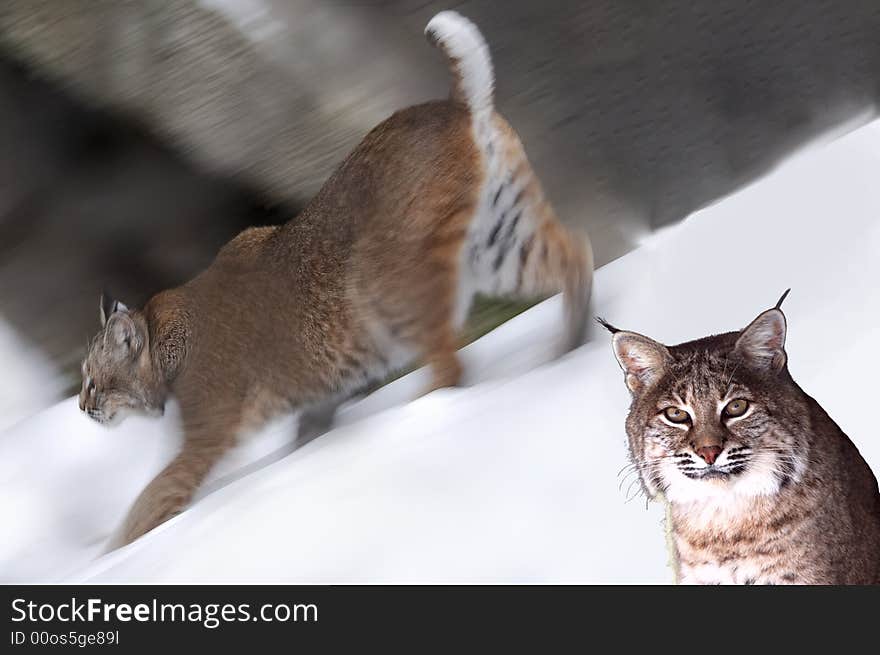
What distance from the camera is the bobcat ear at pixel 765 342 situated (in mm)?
1248

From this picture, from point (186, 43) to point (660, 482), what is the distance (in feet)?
4.13

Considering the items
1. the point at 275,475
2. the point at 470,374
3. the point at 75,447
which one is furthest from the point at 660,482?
the point at 75,447

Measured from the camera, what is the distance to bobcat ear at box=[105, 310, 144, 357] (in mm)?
1890

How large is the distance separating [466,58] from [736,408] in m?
0.85

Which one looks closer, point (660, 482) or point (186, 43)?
point (660, 482)

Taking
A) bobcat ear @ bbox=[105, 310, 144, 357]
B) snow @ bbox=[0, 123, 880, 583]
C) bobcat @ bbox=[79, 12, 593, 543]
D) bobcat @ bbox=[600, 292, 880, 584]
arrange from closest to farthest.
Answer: bobcat @ bbox=[600, 292, 880, 584]
snow @ bbox=[0, 123, 880, 583]
bobcat @ bbox=[79, 12, 593, 543]
bobcat ear @ bbox=[105, 310, 144, 357]

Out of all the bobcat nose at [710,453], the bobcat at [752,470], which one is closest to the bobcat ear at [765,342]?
the bobcat at [752,470]

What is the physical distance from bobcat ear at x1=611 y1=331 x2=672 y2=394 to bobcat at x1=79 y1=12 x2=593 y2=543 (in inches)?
17.7

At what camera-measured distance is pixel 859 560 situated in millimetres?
1190

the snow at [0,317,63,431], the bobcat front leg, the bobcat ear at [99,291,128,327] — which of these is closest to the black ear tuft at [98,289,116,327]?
the bobcat ear at [99,291,128,327]

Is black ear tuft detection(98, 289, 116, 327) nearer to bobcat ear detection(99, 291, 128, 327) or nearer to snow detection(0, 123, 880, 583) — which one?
bobcat ear detection(99, 291, 128, 327)

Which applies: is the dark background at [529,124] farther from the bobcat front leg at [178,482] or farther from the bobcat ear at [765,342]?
the bobcat ear at [765,342]

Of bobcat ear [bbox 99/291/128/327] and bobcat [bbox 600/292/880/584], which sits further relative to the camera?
bobcat ear [bbox 99/291/128/327]
